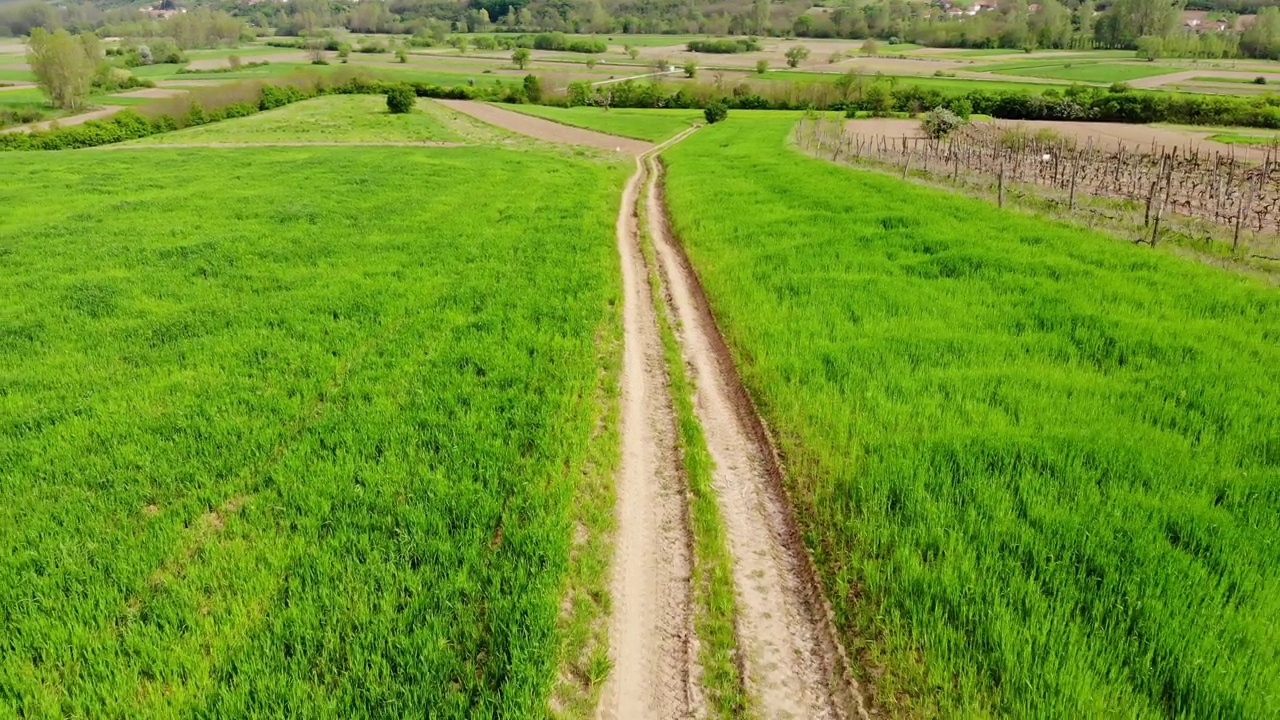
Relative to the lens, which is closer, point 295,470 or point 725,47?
point 295,470

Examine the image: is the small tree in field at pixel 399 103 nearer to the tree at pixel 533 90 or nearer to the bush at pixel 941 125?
the tree at pixel 533 90

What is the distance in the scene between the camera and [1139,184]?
29953 mm

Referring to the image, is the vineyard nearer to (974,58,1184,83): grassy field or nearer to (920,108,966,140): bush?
(920,108,966,140): bush

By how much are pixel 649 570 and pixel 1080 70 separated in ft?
443

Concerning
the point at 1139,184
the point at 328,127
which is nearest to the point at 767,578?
the point at 1139,184

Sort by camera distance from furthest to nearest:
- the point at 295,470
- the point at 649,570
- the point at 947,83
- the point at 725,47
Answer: the point at 725,47
the point at 947,83
the point at 295,470
the point at 649,570

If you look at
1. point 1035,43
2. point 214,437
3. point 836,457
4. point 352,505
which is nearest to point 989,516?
point 836,457

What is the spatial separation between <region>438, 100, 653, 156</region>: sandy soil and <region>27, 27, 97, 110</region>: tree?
39.9m

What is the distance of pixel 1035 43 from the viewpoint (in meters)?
157

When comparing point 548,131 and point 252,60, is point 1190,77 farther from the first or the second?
point 252,60

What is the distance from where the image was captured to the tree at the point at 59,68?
2800 inches

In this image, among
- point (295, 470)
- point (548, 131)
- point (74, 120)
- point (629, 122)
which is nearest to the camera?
A: point (295, 470)

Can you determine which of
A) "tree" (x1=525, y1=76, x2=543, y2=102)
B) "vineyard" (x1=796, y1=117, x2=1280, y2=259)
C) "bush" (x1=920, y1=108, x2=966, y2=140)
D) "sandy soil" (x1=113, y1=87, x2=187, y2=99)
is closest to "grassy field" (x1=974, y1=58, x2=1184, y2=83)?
"bush" (x1=920, y1=108, x2=966, y2=140)

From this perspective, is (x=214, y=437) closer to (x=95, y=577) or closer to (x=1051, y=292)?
(x=95, y=577)
